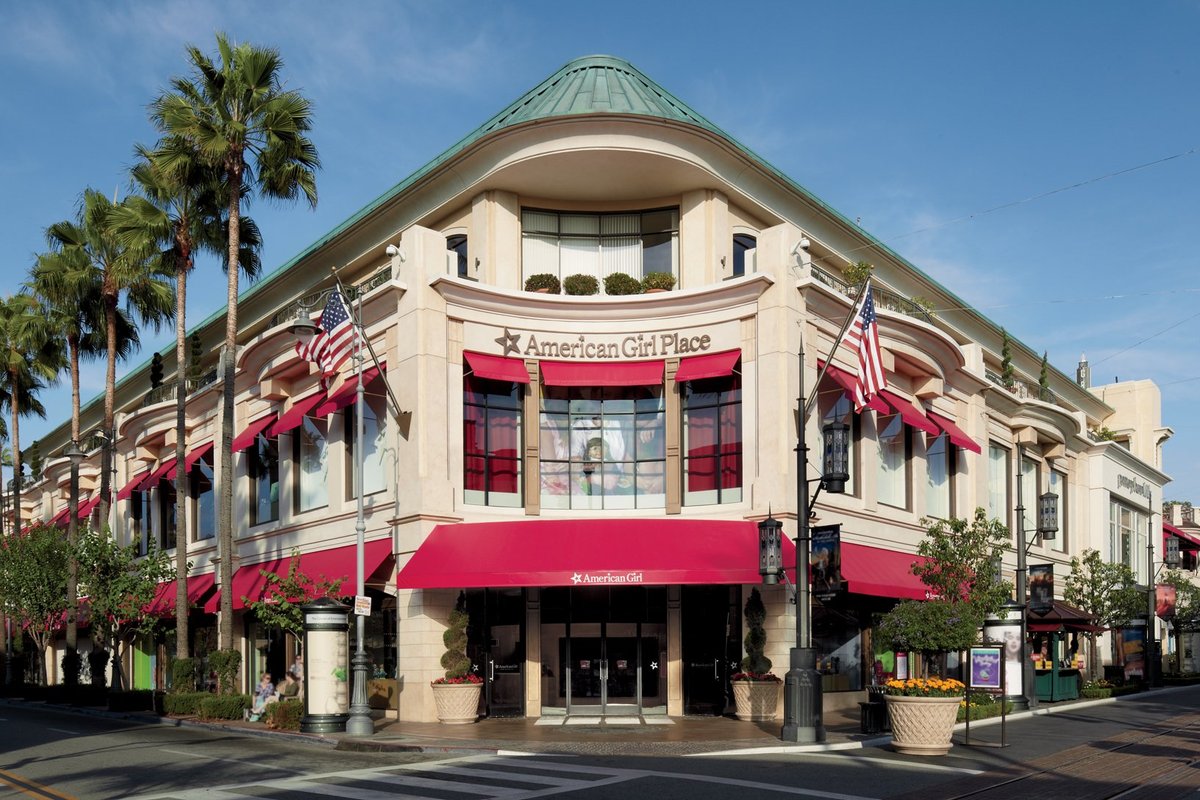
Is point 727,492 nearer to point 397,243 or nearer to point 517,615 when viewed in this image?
point 517,615

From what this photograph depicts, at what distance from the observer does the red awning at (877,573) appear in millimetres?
29016

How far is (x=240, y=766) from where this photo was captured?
19.0 m

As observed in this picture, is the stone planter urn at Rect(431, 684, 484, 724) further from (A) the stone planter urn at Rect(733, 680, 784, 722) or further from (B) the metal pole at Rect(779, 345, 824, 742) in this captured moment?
(B) the metal pole at Rect(779, 345, 824, 742)

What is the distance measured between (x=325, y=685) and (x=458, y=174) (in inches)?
570

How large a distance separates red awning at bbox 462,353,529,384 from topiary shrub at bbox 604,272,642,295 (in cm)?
321

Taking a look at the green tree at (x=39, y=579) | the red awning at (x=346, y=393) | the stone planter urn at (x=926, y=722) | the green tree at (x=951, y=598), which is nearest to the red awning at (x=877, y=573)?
the green tree at (x=951, y=598)

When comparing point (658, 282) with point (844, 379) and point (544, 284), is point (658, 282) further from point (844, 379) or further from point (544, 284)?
point (844, 379)

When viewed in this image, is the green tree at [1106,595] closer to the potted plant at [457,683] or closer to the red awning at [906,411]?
the red awning at [906,411]

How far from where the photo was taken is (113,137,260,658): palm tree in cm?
3362

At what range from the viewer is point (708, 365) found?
97.3ft

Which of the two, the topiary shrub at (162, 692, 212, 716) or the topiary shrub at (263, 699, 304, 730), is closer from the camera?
the topiary shrub at (263, 699, 304, 730)

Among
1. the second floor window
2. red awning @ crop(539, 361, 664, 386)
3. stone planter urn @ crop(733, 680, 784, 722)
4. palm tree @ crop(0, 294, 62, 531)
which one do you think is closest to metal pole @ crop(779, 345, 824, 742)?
stone planter urn @ crop(733, 680, 784, 722)

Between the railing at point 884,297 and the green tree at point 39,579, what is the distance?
1156 inches

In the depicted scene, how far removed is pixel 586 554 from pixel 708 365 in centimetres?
590
